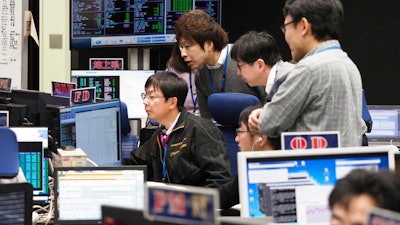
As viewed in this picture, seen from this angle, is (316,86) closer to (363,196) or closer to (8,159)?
(8,159)

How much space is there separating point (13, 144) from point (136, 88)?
4.65 metres

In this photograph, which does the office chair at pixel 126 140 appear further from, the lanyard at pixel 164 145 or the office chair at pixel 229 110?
the lanyard at pixel 164 145

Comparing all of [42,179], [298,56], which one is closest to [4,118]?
[42,179]

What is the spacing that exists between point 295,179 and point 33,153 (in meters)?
1.69

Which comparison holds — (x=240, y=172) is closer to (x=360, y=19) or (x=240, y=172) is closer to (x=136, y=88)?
(x=136, y=88)

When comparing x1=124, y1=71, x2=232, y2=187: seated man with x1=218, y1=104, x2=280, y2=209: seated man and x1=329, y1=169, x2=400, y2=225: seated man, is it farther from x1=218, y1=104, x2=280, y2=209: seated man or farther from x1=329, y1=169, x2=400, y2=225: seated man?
x1=329, y1=169, x2=400, y2=225: seated man

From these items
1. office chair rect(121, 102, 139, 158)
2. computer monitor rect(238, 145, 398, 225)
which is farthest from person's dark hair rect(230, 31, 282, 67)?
office chair rect(121, 102, 139, 158)

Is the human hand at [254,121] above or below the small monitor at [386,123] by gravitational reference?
above

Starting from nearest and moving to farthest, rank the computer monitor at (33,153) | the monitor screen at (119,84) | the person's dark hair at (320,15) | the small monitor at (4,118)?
the person's dark hair at (320,15) < the computer monitor at (33,153) < the small monitor at (4,118) < the monitor screen at (119,84)

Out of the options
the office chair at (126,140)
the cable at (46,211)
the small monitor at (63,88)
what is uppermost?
the small monitor at (63,88)

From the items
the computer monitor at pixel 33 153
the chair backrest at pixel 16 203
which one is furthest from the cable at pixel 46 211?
the chair backrest at pixel 16 203

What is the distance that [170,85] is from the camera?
15.3 feet

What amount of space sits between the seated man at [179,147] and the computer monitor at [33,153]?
53 cm

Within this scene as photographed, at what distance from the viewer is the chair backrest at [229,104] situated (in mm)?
4625
